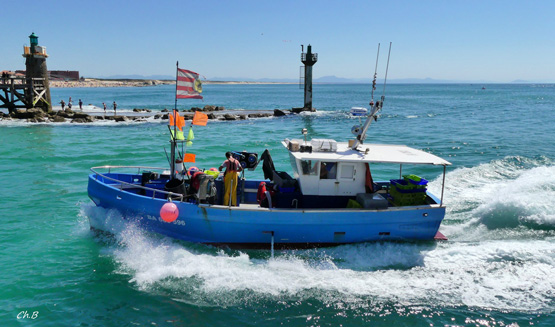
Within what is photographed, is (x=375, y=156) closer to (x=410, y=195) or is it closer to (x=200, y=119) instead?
(x=410, y=195)

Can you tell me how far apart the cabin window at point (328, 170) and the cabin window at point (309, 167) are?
6.2 inches

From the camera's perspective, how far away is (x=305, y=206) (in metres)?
10.6

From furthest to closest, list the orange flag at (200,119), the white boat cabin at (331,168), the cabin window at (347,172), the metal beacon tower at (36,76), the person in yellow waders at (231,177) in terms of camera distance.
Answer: the metal beacon tower at (36,76), the orange flag at (200,119), the cabin window at (347,172), the white boat cabin at (331,168), the person in yellow waders at (231,177)

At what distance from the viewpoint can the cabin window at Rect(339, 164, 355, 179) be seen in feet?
34.9

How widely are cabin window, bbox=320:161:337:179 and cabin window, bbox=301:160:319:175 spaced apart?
16 cm

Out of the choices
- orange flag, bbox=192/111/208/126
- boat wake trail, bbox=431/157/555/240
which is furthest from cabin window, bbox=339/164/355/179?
orange flag, bbox=192/111/208/126

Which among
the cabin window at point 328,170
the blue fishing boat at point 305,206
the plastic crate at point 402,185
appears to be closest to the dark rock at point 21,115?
the blue fishing boat at point 305,206

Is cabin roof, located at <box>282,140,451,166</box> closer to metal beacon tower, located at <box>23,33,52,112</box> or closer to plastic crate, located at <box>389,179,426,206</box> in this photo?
plastic crate, located at <box>389,179,426,206</box>

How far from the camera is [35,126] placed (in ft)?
115

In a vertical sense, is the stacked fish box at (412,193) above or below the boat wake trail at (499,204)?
above

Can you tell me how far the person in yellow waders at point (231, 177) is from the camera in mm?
10375

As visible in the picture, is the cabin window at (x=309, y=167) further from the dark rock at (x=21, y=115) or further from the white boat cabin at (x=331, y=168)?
the dark rock at (x=21, y=115)

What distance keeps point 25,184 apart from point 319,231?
1368 centimetres

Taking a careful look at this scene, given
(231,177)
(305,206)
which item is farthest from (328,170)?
(231,177)
